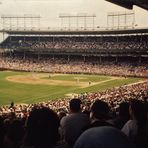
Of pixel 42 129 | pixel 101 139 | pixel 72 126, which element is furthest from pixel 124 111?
pixel 101 139

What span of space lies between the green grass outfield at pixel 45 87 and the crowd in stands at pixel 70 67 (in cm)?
521

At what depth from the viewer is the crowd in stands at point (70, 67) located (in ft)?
228

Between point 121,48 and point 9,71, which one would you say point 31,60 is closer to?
point 9,71

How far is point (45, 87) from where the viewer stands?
173 feet

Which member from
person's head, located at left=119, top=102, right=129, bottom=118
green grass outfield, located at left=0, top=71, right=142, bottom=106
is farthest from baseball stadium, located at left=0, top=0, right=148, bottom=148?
person's head, located at left=119, top=102, right=129, bottom=118

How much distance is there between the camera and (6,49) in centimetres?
10006

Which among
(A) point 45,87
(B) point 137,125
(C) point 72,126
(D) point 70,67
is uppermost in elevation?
(B) point 137,125

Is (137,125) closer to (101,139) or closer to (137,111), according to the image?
(137,111)

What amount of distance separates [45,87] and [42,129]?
160ft

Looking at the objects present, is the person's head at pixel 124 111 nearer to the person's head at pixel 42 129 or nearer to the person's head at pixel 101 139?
the person's head at pixel 42 129

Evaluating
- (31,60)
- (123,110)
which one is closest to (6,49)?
(31,60)

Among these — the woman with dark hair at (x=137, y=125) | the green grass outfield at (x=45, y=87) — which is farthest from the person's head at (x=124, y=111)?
the green grass outfield at (x=45, y=87)

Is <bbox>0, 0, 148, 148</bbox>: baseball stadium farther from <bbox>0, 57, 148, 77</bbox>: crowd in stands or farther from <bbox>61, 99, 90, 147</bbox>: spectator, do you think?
<bbox>61, 99, 90, 147</bbox>: spectator

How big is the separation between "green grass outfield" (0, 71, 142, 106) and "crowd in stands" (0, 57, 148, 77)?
17.1 ft
